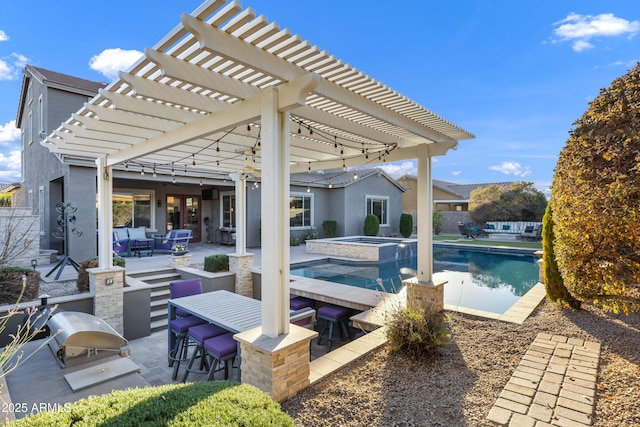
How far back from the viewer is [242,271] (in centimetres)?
864

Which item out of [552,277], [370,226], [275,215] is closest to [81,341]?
[275,215]

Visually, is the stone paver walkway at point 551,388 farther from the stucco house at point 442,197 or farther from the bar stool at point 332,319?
the stucco house at point 442,197

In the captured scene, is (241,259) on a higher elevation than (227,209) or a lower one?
lower

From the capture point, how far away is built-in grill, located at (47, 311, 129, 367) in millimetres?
3754

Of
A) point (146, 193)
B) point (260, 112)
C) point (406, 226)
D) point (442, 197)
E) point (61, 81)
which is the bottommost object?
point (406, 226)

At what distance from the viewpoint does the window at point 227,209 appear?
1595 cm

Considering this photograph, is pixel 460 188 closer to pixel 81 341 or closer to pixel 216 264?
pixel 216 264

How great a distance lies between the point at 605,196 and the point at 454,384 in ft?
7.18

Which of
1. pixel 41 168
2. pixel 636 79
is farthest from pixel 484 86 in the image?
Result: pixel 41 168

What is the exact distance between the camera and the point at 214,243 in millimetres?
16641

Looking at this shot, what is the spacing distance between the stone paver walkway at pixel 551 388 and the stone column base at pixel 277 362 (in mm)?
1676

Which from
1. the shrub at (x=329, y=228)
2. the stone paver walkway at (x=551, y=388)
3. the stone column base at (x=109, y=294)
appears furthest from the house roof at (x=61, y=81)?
the stone paver walkway at (x=551, y=388)

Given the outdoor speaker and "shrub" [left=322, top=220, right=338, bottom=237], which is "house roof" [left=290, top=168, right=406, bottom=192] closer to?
"shrub" [left=322, top=220, right=338, bottom=237]

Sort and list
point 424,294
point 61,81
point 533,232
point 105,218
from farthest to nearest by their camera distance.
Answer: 1. point 533,232
2. point 61,81
3. point 105,218
4. point 424,294
